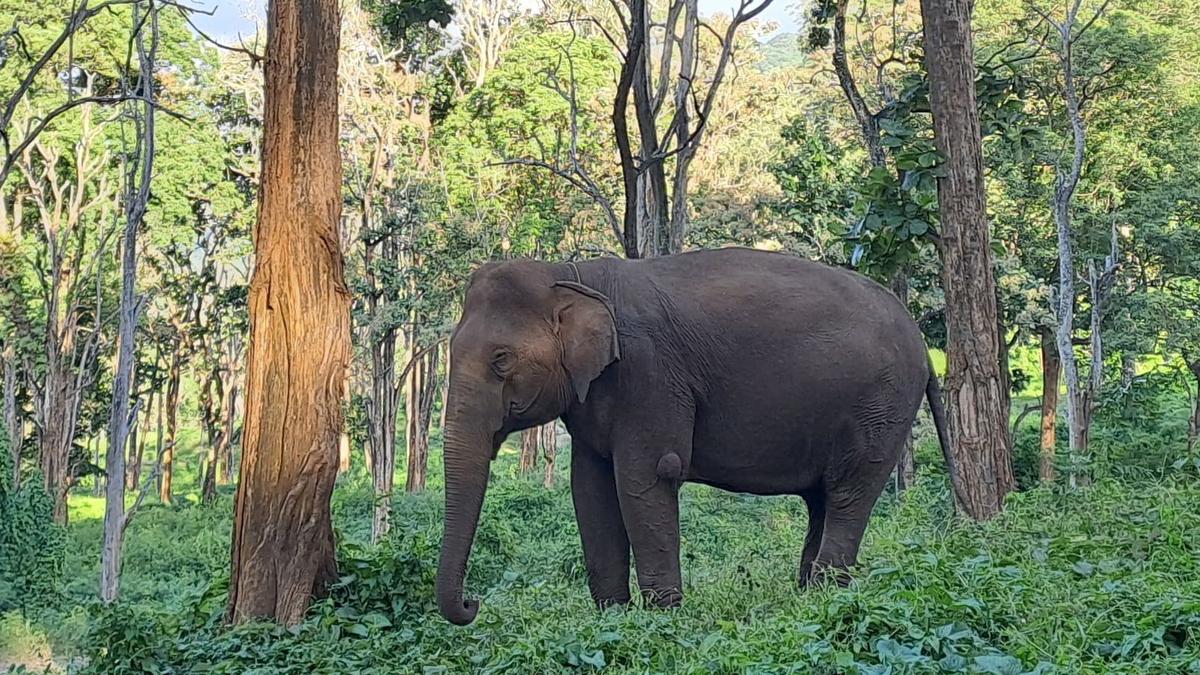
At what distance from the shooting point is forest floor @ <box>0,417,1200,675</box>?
14.6ft

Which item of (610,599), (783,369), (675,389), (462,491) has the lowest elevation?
(610,599)

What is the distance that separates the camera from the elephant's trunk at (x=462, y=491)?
21.6 ft

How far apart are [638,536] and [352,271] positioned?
17.5m

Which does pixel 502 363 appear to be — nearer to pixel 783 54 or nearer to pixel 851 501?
pixel 851 501

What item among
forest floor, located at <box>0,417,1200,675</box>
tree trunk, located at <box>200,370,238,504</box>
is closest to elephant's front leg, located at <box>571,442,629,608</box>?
forest floor, located at <box>0,417,1200,675</box>

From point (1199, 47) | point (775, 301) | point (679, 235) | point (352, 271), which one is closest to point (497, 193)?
point (352, 271)

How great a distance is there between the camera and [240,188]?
26.9 meters

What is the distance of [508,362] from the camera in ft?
22.7

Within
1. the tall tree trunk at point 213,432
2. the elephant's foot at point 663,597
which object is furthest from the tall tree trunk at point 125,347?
the tall tree trunk at point 213,432

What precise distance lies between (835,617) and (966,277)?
3.98 metres

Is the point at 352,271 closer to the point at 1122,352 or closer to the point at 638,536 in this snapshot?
the point at 1122,352

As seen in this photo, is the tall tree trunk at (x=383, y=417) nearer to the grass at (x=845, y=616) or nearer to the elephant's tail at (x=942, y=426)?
the grass at (x=845, y=616)

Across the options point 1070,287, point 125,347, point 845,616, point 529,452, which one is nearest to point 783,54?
point 529,452

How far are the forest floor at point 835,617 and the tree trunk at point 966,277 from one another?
0.34 m
